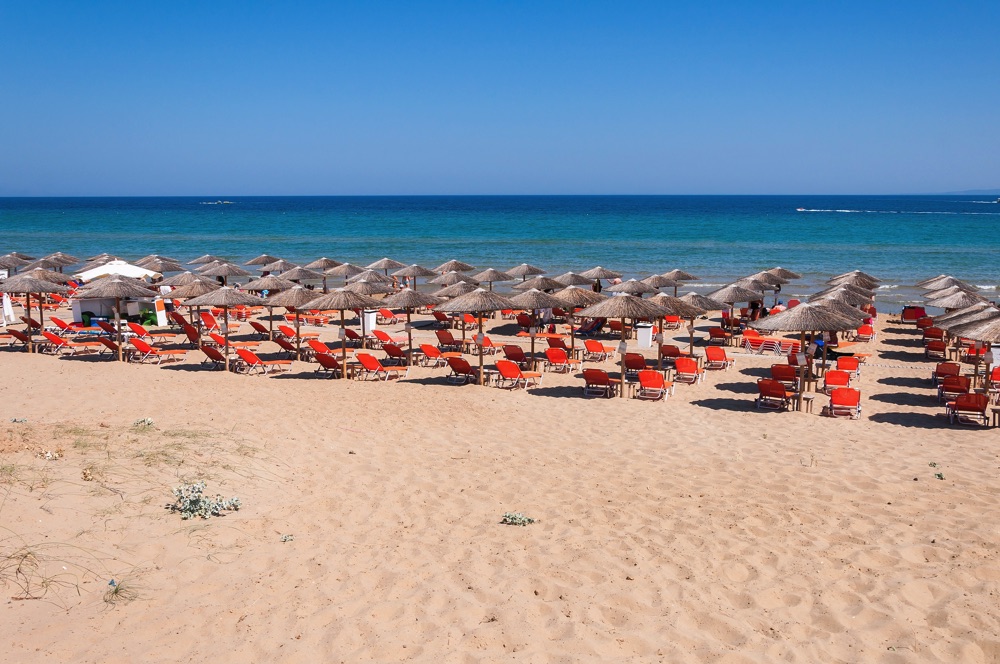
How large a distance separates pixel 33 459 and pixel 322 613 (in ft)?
13.6

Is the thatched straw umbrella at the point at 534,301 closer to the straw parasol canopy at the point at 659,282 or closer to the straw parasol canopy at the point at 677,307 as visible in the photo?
the straw parasol canopy at the point at 677,307

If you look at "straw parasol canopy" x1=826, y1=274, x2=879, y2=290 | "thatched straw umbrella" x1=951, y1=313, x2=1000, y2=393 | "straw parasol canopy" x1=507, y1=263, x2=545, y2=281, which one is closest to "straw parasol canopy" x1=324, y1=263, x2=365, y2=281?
"straw parasol canopy" x1=507, y1=263, x2=545, y2=281

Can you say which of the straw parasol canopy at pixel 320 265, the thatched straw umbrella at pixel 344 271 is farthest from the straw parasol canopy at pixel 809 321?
the straw parasol canopy at pixel 320 265

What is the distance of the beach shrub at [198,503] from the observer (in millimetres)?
6742

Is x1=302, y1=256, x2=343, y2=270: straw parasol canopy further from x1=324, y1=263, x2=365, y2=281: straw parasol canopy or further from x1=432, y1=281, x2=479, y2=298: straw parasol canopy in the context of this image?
x1=432, y1=281, x2=479, y2=298: straw parasol canopy

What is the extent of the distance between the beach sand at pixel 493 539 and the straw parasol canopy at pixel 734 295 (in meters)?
6.56

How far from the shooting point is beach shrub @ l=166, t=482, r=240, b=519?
22.1 ft

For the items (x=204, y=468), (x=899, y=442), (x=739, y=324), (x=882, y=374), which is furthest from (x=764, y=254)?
(x=204, y=468)

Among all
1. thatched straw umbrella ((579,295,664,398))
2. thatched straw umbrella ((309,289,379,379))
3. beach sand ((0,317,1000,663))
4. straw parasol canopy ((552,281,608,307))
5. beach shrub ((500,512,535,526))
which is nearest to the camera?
beach sand ((0,317,1000,663))

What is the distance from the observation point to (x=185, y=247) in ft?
185

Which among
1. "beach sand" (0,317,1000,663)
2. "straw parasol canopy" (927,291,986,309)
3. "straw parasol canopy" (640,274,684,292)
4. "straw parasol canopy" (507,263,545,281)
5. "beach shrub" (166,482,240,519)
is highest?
"straw parasol canopy" (507,263,545,281)

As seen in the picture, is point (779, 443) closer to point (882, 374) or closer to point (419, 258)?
point (882, 374)

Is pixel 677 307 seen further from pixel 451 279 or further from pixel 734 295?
pixel 451 279

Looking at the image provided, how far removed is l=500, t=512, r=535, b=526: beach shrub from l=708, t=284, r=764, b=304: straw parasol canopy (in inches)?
452
